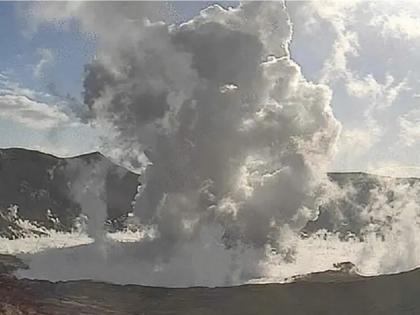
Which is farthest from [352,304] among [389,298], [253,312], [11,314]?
[11,314]

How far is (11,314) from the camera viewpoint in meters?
136

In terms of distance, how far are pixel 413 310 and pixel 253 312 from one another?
41960mm

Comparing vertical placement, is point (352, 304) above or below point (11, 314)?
above

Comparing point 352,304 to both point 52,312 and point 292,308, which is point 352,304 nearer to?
point 292,308

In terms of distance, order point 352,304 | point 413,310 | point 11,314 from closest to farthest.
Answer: point 11,314, point 413,310, point 352,304

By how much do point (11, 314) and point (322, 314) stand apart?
3348 inches

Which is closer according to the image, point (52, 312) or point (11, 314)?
point (11, 314)

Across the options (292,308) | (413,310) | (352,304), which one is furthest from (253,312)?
(413,310)

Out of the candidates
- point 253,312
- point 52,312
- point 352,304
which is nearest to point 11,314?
point 52,312

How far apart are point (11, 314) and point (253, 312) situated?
262 ft

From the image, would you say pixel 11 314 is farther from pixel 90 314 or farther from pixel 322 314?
pixel 322 314

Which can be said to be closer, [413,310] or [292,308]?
[413,310]

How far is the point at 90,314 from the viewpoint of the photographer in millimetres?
198500

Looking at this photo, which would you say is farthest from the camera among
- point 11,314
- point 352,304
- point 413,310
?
point 352,304
